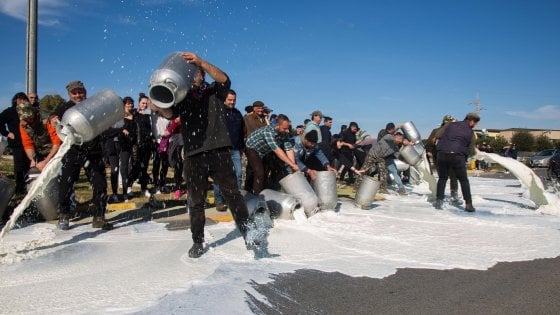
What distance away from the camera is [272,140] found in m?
6.37

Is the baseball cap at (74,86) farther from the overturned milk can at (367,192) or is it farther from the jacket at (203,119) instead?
the overturned milk can at (367,192)

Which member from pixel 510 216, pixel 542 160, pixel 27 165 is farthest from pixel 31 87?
pixel 542 160

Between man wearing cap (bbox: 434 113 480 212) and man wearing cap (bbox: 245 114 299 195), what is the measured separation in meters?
2.88

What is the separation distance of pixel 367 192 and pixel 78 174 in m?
4.46

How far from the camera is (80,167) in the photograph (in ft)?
17.6

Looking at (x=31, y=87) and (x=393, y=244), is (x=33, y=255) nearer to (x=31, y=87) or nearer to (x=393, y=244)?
(x=393, y=244)

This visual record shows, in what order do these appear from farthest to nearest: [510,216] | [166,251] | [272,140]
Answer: [510,216] < [272,140] < [166,251]

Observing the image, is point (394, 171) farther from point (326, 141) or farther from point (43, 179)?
point (43, 179)

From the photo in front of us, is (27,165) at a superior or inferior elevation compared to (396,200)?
superior

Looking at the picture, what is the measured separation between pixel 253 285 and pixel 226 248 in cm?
117

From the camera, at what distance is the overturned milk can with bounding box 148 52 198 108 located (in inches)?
151

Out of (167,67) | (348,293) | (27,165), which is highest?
(167,67)

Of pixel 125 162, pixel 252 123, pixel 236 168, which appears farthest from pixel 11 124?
pixel 252 123

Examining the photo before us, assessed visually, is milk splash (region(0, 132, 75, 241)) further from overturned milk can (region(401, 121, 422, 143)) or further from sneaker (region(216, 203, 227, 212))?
overturned milk can (region(401, 121, 422, 143))
